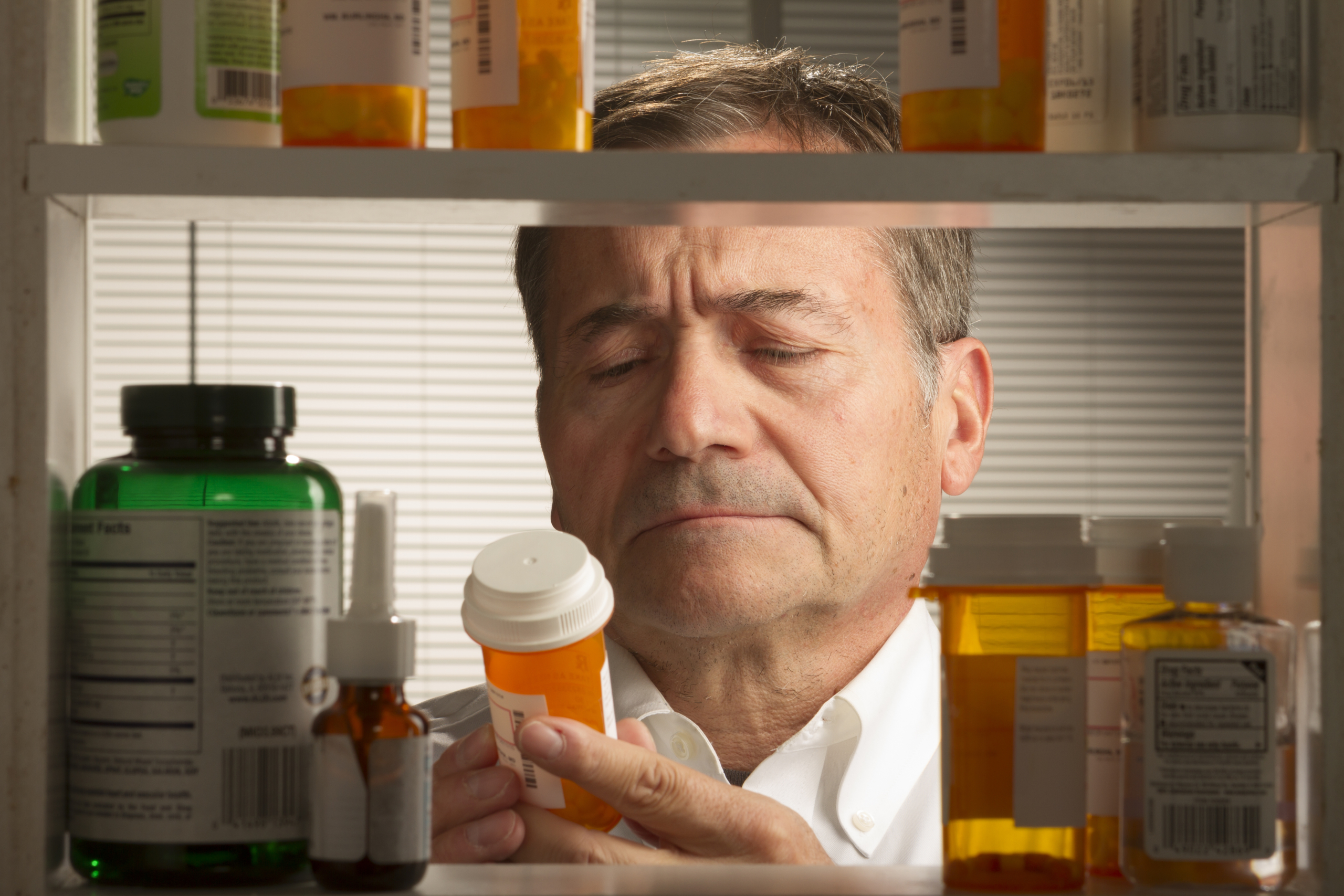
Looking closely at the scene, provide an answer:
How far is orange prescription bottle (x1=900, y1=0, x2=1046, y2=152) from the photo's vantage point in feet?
1.65

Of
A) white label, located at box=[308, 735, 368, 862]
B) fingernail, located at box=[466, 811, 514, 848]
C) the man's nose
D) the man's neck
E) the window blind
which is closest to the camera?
white label, located at box=[308, 735, 368, 862]

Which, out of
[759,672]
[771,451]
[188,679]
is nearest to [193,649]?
[188,679]

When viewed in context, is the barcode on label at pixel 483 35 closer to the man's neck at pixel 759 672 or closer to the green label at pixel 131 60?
the green label at pixel 131 60

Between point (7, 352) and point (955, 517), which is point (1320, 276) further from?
point (7, 352)

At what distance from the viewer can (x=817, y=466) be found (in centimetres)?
102

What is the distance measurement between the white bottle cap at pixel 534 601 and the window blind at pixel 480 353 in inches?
77.0

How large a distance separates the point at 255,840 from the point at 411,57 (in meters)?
0.37

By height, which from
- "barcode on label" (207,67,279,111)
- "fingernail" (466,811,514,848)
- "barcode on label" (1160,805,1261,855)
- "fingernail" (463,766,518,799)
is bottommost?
"fingernail" (466,811,514,848)

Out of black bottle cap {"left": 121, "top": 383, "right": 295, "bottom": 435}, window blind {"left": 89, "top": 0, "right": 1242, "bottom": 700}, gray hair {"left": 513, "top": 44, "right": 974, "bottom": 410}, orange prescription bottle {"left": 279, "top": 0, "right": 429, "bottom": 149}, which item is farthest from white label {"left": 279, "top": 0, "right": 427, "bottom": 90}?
window blind {"left": 89, "top": 0, "right": 1242, "bottom": 700}

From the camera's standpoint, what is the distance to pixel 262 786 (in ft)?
1.61

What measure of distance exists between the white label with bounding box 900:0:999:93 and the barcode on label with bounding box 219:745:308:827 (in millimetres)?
433

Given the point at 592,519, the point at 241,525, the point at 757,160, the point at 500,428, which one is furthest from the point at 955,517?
the point at 500,428

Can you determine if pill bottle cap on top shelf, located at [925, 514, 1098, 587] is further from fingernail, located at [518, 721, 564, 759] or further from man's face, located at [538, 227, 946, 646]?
man's face, located at [538, 227, 946, 646]

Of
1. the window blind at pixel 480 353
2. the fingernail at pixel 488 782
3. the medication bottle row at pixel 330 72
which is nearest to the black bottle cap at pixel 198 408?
the medication bottle row at pixel 330 72
